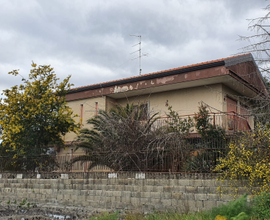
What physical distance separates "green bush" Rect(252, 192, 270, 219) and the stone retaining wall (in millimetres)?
1192

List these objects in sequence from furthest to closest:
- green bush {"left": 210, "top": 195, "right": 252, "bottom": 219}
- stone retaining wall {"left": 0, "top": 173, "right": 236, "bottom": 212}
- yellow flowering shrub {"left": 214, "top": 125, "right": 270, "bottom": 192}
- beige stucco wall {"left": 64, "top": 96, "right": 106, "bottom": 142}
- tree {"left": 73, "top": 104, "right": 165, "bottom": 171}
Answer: beige stucco wall {"left": 64, "top": 96, "right": 106, "bottom": 142} < tree {"left": 73, "top": 104, "right": 165, "bottom": 171} < stone retaining wall {"left": 0, "top": 173, "right": 236, "bottom": 212} < yellow flowering shrub {"left": 214, "top": 125, "right": 270, "bottom": 192} < green bush {"left": 210, "top": 195, "right": 252, "bottom": 219}

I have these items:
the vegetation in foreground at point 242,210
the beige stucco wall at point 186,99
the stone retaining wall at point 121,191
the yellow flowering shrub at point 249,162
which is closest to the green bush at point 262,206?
the vegetation in foreground at point 242,210

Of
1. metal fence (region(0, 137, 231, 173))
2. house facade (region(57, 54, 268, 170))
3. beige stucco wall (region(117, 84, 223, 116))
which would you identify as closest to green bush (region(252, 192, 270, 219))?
metal fence (region(0, 137, 231, 173))

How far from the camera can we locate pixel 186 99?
15.8m

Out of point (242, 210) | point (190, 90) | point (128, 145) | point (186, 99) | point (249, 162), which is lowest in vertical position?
point (242, 210)

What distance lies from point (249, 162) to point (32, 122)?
32.4 ft

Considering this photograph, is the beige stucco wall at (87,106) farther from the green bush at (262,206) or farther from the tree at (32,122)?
the green bush at (262,206)

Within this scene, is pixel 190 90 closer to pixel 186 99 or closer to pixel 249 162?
pixel 186 99

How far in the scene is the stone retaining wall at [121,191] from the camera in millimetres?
9133

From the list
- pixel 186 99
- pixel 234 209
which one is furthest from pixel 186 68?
pixel 234 209

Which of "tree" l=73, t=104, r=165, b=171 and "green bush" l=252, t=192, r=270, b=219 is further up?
"tree" l=73, t=104, r=165, b=171

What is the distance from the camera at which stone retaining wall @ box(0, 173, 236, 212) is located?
9133 mm

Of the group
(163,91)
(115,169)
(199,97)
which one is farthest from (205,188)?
(163,91)

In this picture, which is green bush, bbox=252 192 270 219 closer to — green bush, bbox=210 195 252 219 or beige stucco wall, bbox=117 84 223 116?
green bush, bbox=210 195 252 219
